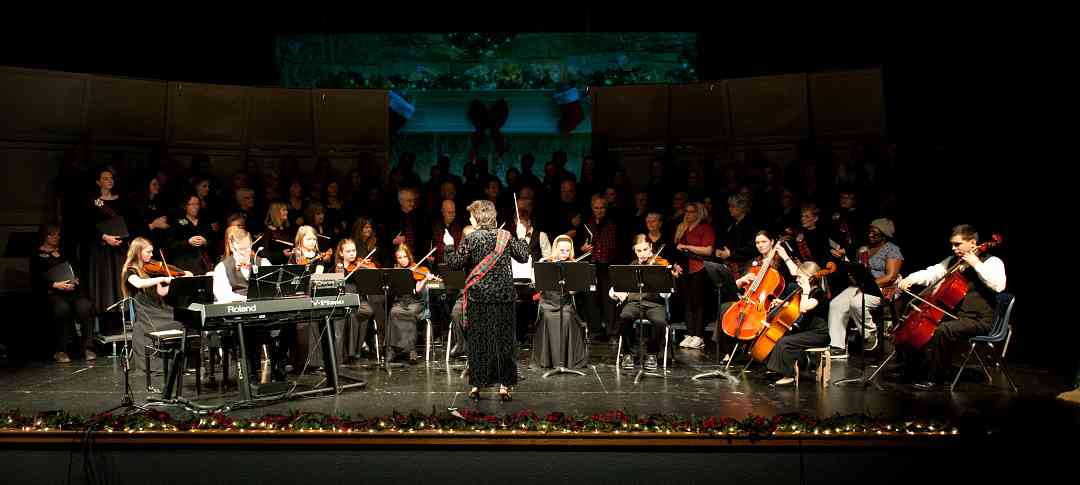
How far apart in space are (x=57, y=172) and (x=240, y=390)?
5.27 metres

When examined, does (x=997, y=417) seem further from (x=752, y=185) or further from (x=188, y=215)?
(x=188, y=215)

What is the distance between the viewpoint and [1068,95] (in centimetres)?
698

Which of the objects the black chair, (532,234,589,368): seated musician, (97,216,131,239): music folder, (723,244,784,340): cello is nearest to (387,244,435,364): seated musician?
(532,234,589,368): seated musician

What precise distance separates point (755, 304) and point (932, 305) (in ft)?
4.05

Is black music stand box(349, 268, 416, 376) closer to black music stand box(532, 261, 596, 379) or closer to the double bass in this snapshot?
black music stand box(532, 261, 596, 379)

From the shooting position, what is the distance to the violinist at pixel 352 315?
6.92 metres

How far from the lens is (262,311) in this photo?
523cm

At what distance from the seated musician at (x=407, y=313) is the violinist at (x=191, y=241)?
1927mm

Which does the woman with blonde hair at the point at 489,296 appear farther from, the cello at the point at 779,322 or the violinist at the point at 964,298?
the violinist at the point at 964,298

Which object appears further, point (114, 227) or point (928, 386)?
point (114, 227)

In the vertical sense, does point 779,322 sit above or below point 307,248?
below

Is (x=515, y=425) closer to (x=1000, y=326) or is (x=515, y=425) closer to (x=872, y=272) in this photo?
(x=1000, y=326)

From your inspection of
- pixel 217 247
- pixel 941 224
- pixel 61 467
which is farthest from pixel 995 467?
pixel 217 247

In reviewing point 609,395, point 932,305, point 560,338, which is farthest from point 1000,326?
point 560,338
